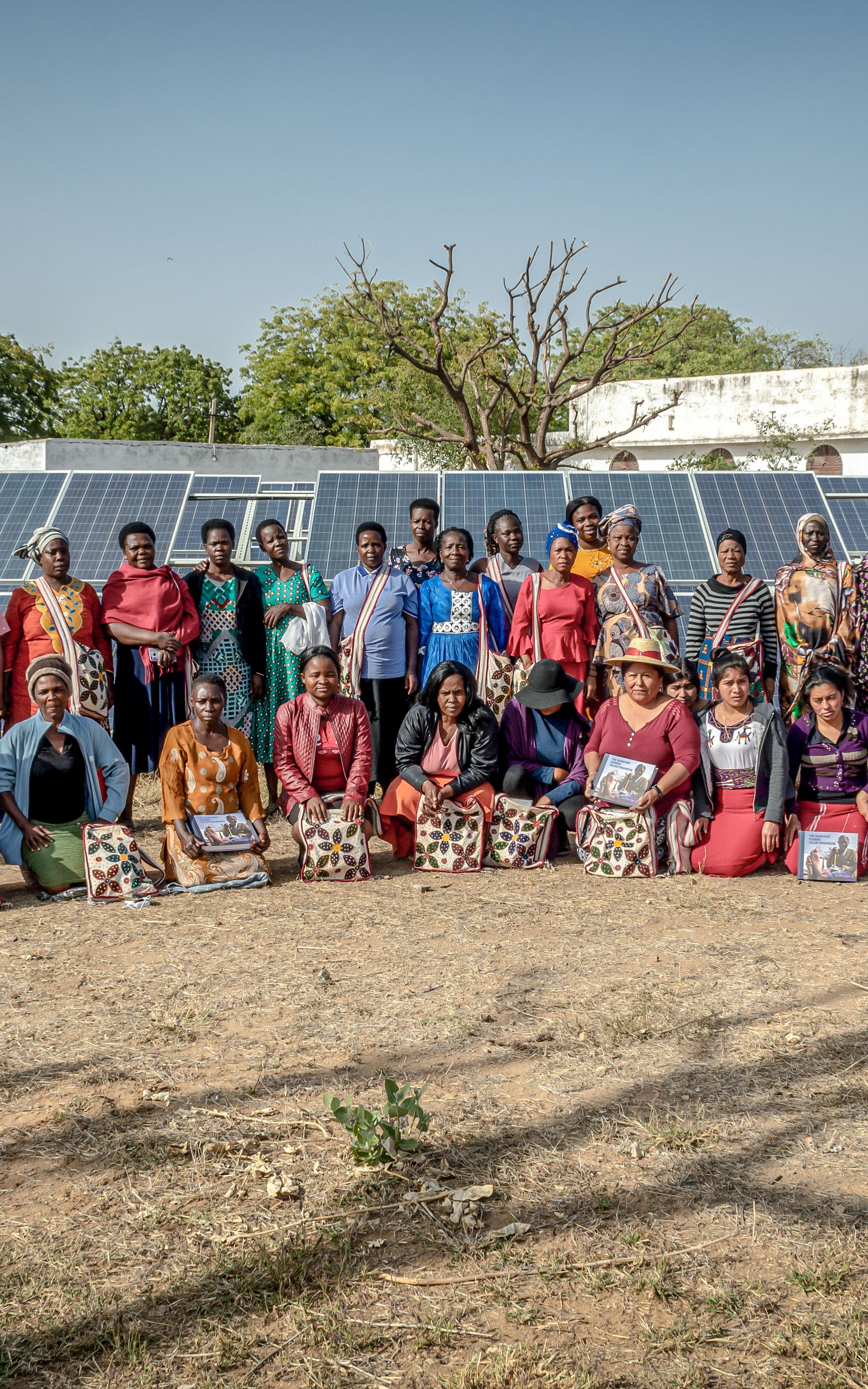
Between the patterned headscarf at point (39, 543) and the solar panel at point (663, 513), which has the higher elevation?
the solar panel at point (663, 513)

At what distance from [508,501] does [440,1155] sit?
25.2 feet

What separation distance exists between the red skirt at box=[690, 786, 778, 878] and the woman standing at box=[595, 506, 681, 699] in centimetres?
94

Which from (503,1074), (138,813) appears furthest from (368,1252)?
(138,813)

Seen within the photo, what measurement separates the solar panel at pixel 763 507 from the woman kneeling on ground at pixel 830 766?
2780 mm

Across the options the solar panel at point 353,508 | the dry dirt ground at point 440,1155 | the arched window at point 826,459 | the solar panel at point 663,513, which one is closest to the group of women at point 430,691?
the dry dirt ground at point 440,1155

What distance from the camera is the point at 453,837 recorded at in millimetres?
6664

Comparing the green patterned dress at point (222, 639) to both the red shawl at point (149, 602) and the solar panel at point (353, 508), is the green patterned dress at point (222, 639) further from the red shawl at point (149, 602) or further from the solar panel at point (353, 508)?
the solar panel at point (353, 508)

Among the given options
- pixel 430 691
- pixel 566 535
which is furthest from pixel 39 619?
pixel 566 535

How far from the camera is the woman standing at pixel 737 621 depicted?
7078mm

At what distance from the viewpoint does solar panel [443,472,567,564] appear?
32.6ft

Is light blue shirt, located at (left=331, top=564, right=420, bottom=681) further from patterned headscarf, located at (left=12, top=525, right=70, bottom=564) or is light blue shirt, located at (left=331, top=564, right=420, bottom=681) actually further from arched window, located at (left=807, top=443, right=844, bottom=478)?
arched window, located at (left=807, top=443, right=844, bottom=478)

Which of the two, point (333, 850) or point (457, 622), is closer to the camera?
point (333, 850)

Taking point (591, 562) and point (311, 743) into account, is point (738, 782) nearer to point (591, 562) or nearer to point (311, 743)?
point (591, 562)

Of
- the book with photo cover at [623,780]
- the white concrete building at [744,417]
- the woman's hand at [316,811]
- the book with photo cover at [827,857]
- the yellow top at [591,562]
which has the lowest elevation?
the book with photo cover at [827,857]
